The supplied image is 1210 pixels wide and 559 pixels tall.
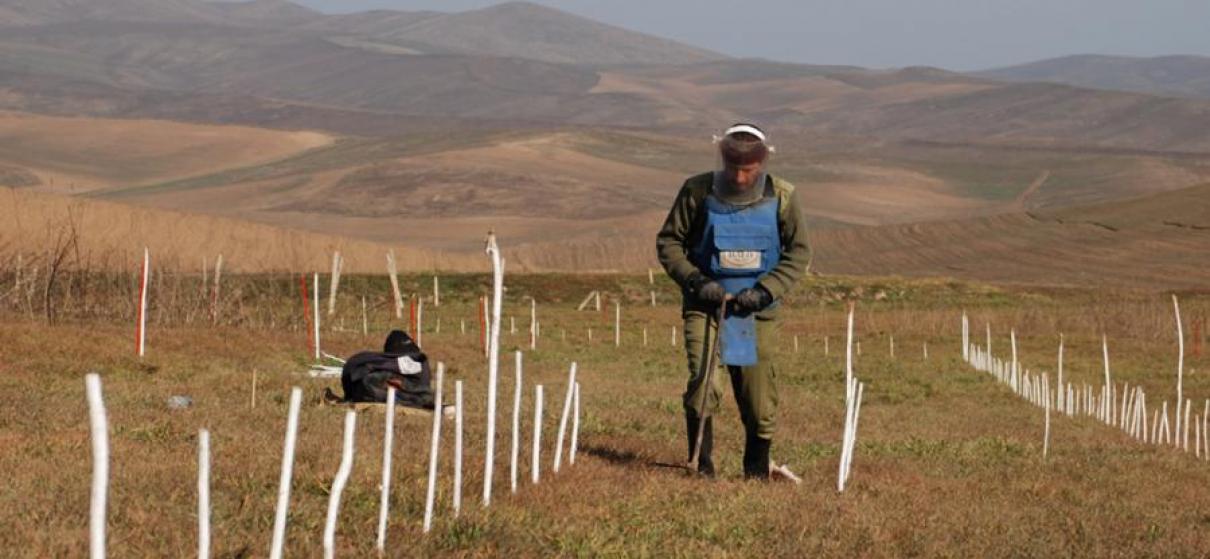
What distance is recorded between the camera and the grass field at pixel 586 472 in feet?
29.0

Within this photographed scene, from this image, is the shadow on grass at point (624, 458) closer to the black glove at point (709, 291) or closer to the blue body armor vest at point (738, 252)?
the blue body armor vest at point (738, 252)

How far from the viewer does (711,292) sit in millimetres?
11789

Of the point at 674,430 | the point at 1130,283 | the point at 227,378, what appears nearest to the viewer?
the point at 674,430

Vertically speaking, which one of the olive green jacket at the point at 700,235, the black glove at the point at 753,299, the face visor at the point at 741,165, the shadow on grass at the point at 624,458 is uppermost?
the face visor at the point at 741,165

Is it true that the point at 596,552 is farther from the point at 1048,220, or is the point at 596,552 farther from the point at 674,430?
the point at 1048,220

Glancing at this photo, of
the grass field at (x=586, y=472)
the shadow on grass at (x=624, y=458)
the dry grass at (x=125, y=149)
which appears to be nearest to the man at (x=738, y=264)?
the shadow on grass at (x=624, y=458)

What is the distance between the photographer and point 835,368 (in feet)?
103

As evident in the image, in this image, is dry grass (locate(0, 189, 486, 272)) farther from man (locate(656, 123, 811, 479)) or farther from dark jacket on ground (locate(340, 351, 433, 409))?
man (locate(656, 123, 811, 479))

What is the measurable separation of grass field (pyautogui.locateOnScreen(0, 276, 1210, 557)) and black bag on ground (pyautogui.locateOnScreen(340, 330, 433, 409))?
0.42 m

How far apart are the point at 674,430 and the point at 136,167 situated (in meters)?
165

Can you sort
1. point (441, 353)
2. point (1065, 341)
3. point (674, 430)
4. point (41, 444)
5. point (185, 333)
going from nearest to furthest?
point (41, 444)
point (674, 430)
point (185, 333)
point (441, 353)
point (1065, 341)

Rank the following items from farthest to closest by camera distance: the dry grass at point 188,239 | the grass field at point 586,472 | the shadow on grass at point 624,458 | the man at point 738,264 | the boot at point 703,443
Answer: the dry grass at point 188,239
the shadow on grass at point 624,458
the boot at point 703,443
the man at point 738,264
the grass field at point 586,472

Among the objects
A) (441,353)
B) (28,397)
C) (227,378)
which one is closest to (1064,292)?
(441,353)

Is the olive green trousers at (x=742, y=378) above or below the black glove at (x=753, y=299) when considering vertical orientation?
below
